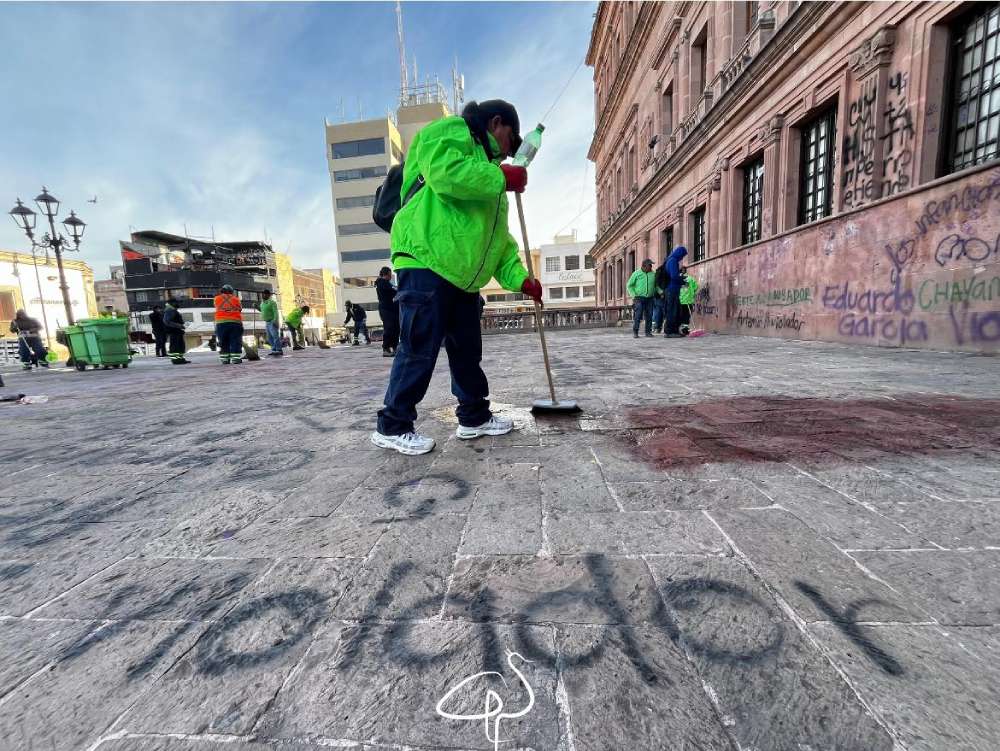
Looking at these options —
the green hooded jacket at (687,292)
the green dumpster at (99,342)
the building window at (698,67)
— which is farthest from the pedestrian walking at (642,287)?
the green dumpster at (99,342)

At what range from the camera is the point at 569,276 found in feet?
185

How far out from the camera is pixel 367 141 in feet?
171

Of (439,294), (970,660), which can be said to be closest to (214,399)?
(439,294)

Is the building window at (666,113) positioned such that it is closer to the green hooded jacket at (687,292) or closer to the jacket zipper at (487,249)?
the green hooded jacket at (687,292)

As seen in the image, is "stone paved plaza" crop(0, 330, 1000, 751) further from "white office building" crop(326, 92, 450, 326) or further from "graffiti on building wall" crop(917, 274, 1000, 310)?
"white office building" crop(326, 92, 450, 326)

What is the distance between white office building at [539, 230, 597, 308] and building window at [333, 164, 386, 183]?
76.1ft

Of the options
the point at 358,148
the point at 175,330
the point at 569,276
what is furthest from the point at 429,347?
the point at 358,148

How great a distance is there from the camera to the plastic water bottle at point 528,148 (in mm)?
2627

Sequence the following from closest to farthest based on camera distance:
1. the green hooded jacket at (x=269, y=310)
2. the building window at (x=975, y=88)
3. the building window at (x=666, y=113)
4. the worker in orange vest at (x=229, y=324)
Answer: the building window at (x=975, y=88)
the worker in orange vest at (x=229, y=324)
the green hooded jacket at (x=269, y=310)
the building window at (x=666, y=113)

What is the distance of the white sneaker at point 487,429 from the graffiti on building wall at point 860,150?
8041mm

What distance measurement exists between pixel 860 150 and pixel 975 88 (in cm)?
152

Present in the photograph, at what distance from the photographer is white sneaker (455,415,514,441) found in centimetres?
266

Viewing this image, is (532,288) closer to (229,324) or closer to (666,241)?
(229,324)

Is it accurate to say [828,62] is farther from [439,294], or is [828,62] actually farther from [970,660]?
[970,660]
